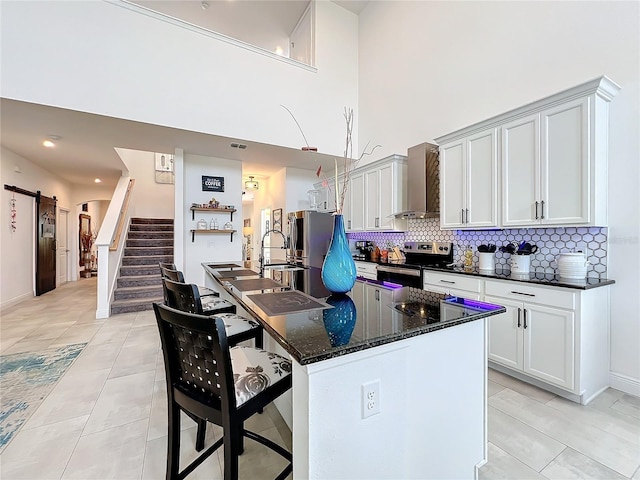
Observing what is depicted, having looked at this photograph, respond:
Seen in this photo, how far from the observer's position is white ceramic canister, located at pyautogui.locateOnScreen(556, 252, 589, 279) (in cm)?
224

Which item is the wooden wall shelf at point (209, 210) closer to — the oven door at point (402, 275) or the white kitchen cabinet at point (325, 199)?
the white kitchen cabinet at point (325, 199)

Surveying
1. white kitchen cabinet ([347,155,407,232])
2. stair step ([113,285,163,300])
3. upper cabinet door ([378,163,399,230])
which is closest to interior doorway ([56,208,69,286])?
stair step ([113,285,163,300])

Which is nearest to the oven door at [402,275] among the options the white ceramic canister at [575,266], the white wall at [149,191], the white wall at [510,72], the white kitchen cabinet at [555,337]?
the white kitchen cabinet at [555,337]

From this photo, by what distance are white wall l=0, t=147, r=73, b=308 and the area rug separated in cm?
293

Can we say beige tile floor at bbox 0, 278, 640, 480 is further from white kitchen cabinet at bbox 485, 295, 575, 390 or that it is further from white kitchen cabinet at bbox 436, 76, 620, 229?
white kitchen cabinet at bbox 436, 76, 620, 229

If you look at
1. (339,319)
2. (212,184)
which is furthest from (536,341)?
(212,184)

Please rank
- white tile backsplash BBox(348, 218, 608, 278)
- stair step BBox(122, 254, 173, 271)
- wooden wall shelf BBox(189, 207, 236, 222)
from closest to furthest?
white tile backsplash BBox(348, 218, 608, 278), wooden wall shelf BBox(189, 207, 236, 222), stair step BBox(122, 254, 173, 271)

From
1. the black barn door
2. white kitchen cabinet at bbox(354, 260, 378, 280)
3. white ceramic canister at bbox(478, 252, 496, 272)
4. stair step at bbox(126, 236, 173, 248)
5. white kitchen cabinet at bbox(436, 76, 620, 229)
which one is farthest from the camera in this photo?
stair step at bbox(126, 236, 173, 248)

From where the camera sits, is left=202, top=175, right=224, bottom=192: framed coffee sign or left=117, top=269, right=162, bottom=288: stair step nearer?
left=117, top=269, right=162, bottom=288: stair step

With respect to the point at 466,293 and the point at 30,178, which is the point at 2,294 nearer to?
the point at 30,178

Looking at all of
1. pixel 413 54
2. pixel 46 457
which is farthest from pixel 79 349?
pixel 413 54

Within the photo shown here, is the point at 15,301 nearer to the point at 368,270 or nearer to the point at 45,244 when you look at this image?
the point at 45,244

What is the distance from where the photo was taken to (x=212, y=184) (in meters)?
5.38

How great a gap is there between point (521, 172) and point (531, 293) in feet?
3.59
